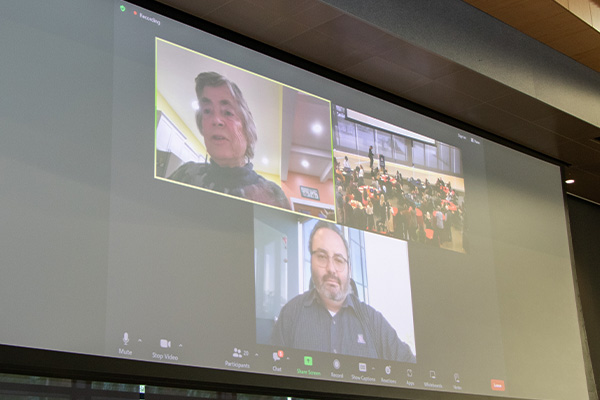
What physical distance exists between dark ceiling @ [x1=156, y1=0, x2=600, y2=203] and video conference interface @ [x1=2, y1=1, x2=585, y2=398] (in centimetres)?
12

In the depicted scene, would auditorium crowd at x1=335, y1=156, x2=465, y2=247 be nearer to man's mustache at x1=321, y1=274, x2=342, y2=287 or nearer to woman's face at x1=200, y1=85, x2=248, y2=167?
man's mustache at x1=321, y1=274, x2=342, y2=287

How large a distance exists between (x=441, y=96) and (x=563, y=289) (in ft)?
4.93

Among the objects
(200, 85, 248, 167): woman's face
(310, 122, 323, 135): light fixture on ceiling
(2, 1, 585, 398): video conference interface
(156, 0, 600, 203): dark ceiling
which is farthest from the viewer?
(310, 122, 323, 135): light fixture on ceiling

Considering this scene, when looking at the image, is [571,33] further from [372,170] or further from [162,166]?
[162,166]

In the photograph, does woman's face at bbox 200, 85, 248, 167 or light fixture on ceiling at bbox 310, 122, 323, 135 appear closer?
woman's face at bbox 200, 85, 248, 167

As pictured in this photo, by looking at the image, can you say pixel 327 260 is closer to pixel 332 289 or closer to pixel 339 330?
pixel 332 289

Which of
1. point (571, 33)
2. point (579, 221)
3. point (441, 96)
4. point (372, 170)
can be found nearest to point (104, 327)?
point (372, 170)

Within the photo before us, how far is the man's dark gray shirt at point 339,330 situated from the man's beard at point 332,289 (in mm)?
30

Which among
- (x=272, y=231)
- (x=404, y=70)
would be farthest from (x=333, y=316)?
(x=404, y=70)

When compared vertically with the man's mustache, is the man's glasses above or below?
above

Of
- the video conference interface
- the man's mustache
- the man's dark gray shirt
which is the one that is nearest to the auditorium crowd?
the video conference interface

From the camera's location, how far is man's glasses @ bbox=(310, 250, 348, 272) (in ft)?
10.8

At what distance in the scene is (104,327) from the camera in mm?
2490

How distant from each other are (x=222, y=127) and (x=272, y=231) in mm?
488
